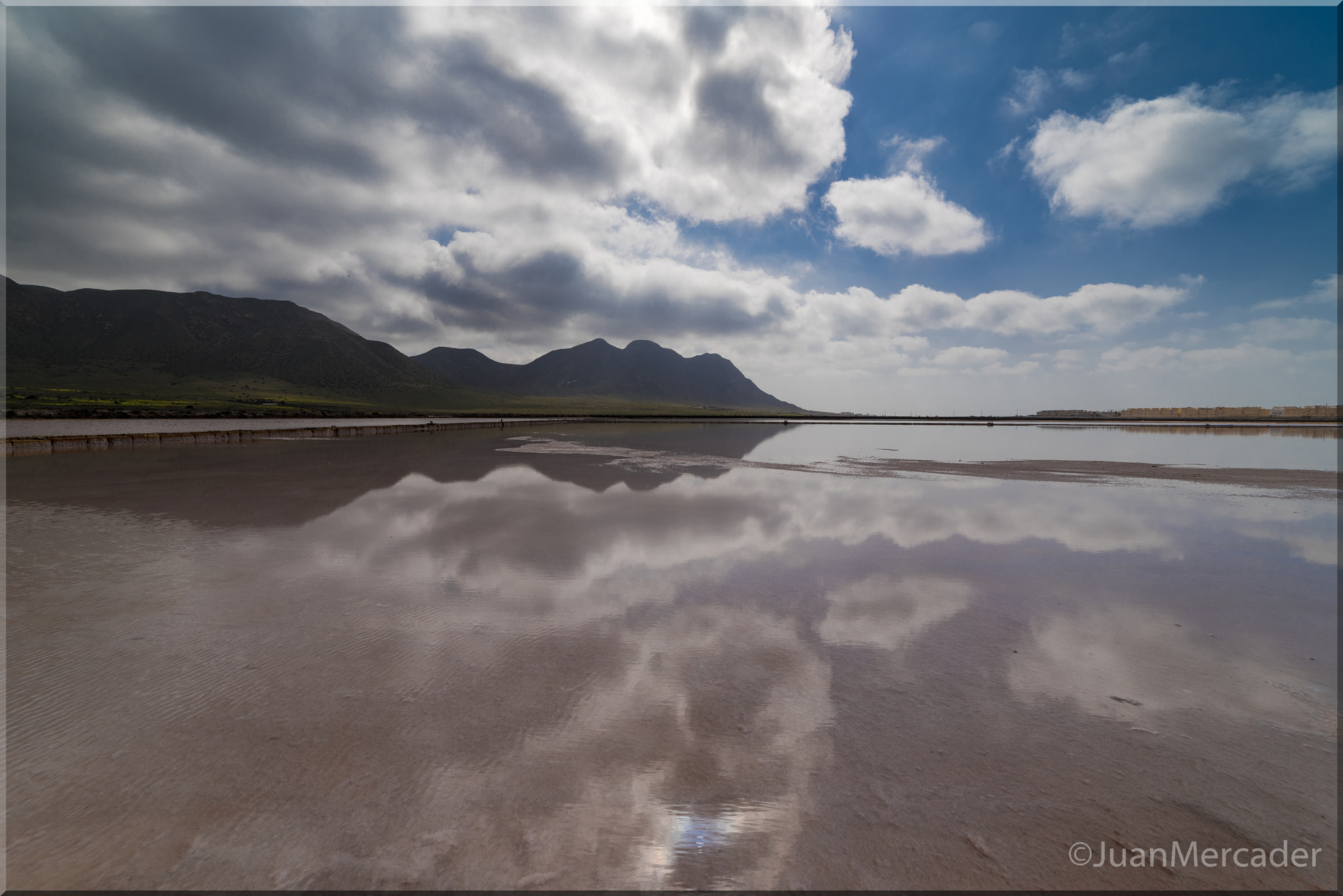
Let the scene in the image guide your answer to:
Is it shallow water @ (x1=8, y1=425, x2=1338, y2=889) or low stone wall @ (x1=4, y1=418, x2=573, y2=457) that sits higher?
shallow water @ (x1=8, y1=425, x2=1338, y2=889)

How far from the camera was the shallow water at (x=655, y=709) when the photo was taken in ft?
11.1

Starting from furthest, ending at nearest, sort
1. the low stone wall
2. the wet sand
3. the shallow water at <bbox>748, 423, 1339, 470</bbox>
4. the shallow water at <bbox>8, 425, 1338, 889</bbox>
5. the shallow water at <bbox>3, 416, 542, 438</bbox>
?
the shallow water at <bbox>3, 416, 542, 438</bbox>, the shallow water at <bbox>748, 423, 1339, 470</bbox>, the low stone wall, the wet sand, the shallow water at <bbox>8, 425, 1338, 889</bbox>

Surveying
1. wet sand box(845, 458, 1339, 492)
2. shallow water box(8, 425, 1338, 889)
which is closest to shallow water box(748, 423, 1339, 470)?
wet sand box(845, 458, 1339, 492)

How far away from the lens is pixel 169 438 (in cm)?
3953

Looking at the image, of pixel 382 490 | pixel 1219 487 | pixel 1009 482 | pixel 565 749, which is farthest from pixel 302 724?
pixel 1219 487

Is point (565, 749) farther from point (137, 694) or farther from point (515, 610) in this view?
point (137, 694)

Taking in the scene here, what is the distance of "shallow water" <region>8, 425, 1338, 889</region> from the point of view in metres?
3.39

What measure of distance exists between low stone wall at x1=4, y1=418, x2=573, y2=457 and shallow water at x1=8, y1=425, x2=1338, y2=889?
33.0m

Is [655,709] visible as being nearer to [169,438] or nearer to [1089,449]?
[169,438]

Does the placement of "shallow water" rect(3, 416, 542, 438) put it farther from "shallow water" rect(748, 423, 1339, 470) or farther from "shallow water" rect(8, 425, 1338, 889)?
"shallow water" rect(748, 423, 1339, 470)

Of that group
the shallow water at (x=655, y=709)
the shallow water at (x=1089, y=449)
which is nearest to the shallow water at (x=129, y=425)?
the shallow water at (x=655, y=709)

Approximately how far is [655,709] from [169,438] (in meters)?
52.3

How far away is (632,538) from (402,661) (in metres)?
6.41

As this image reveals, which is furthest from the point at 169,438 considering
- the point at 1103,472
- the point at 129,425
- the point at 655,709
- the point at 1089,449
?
the point at 1089,449
